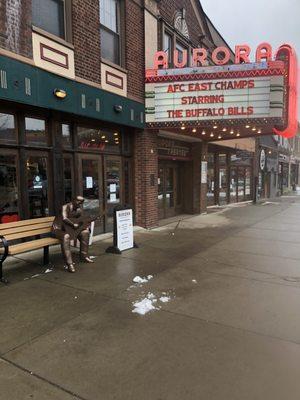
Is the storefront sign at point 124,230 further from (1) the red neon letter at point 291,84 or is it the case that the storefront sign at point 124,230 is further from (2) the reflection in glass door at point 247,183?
(2) the reflection in glass door at point 247,183

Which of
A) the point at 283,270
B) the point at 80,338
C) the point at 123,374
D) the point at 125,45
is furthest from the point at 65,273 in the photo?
the point at 125,45

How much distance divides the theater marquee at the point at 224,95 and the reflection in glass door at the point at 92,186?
7.59 ft

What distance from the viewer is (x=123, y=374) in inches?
123

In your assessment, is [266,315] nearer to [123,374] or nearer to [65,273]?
[123,374]

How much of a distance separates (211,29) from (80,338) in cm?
1462

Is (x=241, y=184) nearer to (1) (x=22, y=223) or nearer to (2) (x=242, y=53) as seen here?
(2) (x=242, y=53)

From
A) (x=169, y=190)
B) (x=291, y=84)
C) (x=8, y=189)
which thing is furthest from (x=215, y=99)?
(x=8, y=189)

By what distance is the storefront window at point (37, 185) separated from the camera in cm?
717

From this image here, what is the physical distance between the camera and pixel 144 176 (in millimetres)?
10109

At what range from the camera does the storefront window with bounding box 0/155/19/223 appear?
662 cm

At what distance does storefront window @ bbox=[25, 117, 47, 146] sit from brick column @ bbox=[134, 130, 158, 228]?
131 inches

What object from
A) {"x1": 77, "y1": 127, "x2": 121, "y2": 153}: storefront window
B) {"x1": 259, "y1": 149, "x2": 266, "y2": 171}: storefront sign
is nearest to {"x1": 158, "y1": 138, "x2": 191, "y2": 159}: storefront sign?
{"x1": 77, "y1": 127, "x2": 121, "y2": 153}: storefront window

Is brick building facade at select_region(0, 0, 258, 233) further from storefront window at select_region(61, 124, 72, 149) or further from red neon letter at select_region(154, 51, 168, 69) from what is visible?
red neon letter at select_region(154, 51, 168, 69)

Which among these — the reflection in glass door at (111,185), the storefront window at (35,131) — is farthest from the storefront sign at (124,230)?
the storefront window at (35,131)
